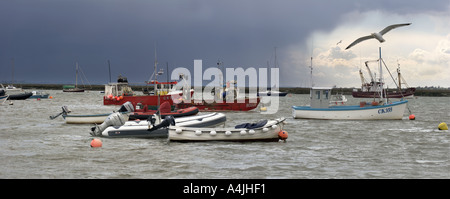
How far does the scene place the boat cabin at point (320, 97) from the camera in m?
34.2

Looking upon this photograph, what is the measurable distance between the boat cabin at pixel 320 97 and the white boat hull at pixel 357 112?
876mm

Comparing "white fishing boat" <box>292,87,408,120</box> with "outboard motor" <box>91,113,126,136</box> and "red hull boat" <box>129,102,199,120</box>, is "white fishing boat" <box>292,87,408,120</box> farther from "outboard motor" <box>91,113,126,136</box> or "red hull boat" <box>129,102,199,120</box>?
"outboard motor" <box>91,113,126,136</box>

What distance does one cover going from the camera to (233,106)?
147 ft

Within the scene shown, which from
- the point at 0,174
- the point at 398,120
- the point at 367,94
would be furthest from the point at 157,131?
the point at 367,94

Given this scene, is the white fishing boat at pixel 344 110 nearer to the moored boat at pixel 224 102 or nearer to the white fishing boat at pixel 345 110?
the white fishing boat at pixel 345 110

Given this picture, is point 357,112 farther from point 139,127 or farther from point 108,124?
point 108,124

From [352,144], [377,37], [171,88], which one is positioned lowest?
[352,144]

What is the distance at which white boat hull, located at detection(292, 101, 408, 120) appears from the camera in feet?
109

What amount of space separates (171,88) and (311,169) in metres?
33.5

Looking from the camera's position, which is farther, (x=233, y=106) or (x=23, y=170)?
(x=233, y=106)

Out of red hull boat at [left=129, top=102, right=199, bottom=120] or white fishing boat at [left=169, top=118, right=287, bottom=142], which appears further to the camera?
red hull boat at [left=129, top=102, right=199, bottom=120]

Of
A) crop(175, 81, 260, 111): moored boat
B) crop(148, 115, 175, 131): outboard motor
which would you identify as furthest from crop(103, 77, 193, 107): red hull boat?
crop(148, 115, 175, 131): outboard motor

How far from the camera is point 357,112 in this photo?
33219 mm
